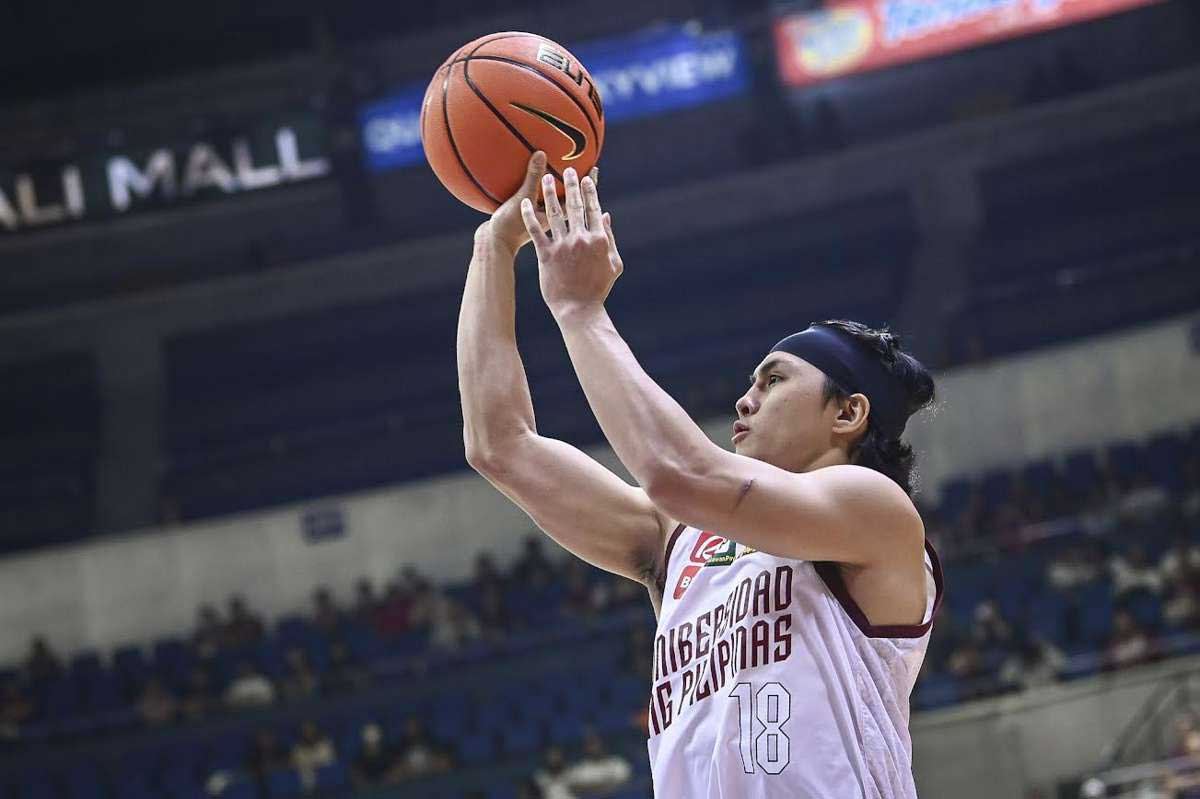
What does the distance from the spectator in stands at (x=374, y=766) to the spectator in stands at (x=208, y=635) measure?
2.62m

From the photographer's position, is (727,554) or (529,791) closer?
(727,554)

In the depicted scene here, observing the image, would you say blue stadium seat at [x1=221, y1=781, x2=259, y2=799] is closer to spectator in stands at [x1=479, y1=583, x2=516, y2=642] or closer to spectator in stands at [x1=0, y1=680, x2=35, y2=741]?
spectator in stands at [x1=479, y1=583, x2=516, y2=642]

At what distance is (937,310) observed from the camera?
1650 cm

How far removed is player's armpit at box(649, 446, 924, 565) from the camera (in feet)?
6.75

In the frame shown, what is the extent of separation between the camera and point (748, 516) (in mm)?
2068

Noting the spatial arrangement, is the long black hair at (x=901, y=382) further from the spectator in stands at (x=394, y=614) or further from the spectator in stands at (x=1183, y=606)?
the spectator in stands at (x=394, y=614)

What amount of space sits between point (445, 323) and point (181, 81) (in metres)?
4.86

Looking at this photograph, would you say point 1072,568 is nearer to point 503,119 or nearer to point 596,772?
point 596,772

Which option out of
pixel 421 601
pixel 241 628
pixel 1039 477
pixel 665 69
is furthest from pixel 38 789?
pixel 665 69

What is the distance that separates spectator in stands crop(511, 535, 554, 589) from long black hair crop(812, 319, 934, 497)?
11.6 metres

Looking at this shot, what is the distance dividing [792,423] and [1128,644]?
9765 mm

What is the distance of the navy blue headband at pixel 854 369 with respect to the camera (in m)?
2.42

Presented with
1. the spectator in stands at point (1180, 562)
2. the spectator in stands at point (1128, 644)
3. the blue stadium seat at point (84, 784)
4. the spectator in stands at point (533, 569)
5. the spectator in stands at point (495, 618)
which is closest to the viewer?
the spectator in stands at point (1128, 644)

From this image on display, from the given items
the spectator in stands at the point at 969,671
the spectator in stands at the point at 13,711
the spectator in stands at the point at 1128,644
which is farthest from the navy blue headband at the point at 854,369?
the spectator in stands at the point at 13,711
